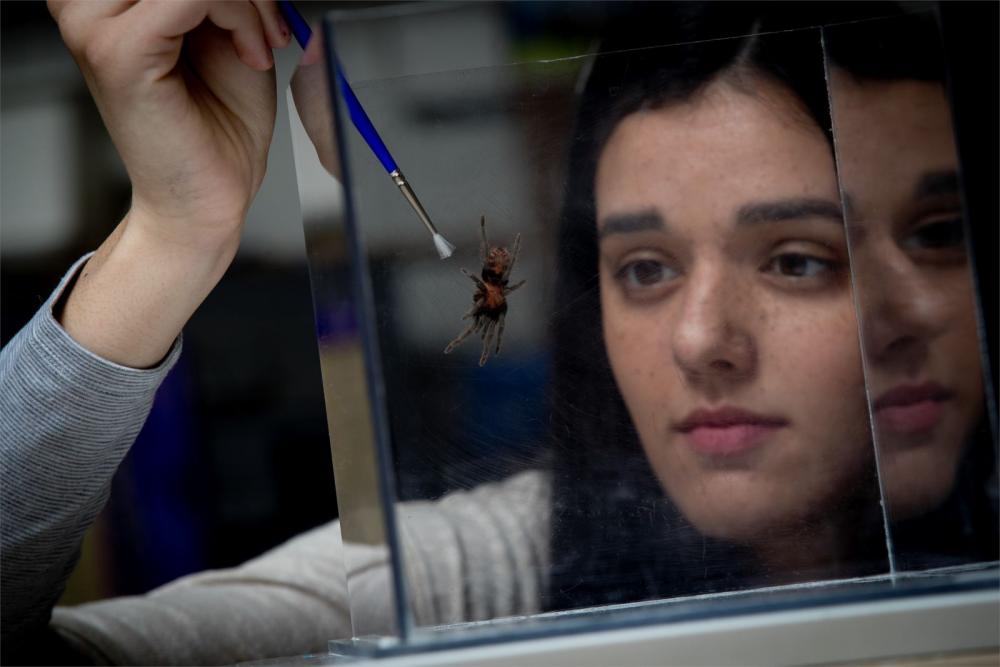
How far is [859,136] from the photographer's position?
0.70m

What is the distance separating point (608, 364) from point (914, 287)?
22cm

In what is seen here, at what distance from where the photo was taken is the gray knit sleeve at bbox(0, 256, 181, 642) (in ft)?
2.79

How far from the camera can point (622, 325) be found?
2.31ft

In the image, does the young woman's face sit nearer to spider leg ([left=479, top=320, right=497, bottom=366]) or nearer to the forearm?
spider leg ([left=479, top=320, right=497, bottom=366])

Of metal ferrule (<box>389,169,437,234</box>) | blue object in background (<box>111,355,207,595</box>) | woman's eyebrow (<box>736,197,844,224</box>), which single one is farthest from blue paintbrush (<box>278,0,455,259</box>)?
blue object in background (<box>111,355,207,595</box>)

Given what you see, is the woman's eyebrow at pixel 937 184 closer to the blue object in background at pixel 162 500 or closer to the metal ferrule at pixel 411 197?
the metal ferrule at pixel 411 197

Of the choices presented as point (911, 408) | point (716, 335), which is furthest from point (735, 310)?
point (911, 408)

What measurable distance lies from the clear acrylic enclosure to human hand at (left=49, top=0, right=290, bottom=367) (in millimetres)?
117

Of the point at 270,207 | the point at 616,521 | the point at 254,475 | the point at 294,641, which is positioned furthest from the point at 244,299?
the point at 616,521

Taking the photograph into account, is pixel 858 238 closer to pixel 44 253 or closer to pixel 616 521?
pixel 616 521

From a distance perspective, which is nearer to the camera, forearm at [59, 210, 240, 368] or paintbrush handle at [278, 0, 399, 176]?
paintbrush handle at [278, 0, 399, 176]

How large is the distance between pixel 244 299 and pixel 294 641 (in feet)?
1.51

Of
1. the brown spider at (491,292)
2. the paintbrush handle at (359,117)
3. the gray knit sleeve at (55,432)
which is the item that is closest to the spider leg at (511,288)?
the brown spider at (491,292)

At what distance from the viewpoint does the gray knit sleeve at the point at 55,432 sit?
2.79 feet
